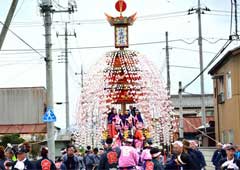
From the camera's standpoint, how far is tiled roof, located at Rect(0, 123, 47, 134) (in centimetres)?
5138

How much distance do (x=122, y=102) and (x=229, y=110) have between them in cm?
1445

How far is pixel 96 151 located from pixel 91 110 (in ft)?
9.39

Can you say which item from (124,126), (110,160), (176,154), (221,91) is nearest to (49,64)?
(124,126)

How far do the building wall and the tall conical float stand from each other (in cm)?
1167

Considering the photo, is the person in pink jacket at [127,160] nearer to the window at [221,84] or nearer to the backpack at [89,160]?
the backpack at [89,160]

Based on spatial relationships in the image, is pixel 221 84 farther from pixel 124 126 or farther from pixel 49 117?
pixel 49 117

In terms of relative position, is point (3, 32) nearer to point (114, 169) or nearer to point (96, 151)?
point (114, 169)

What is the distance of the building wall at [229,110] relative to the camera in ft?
110

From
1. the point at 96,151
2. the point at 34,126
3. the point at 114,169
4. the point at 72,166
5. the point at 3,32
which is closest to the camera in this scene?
the point at 114,169

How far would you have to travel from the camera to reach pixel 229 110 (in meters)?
36.0

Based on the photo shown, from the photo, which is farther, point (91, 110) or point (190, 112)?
point (190, 112)

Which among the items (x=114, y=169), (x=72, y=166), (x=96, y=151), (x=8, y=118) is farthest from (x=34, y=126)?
(x=114, y=169)

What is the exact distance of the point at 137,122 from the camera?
22.2 m

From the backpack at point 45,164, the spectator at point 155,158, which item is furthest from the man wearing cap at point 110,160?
the backpack at point 45,164
